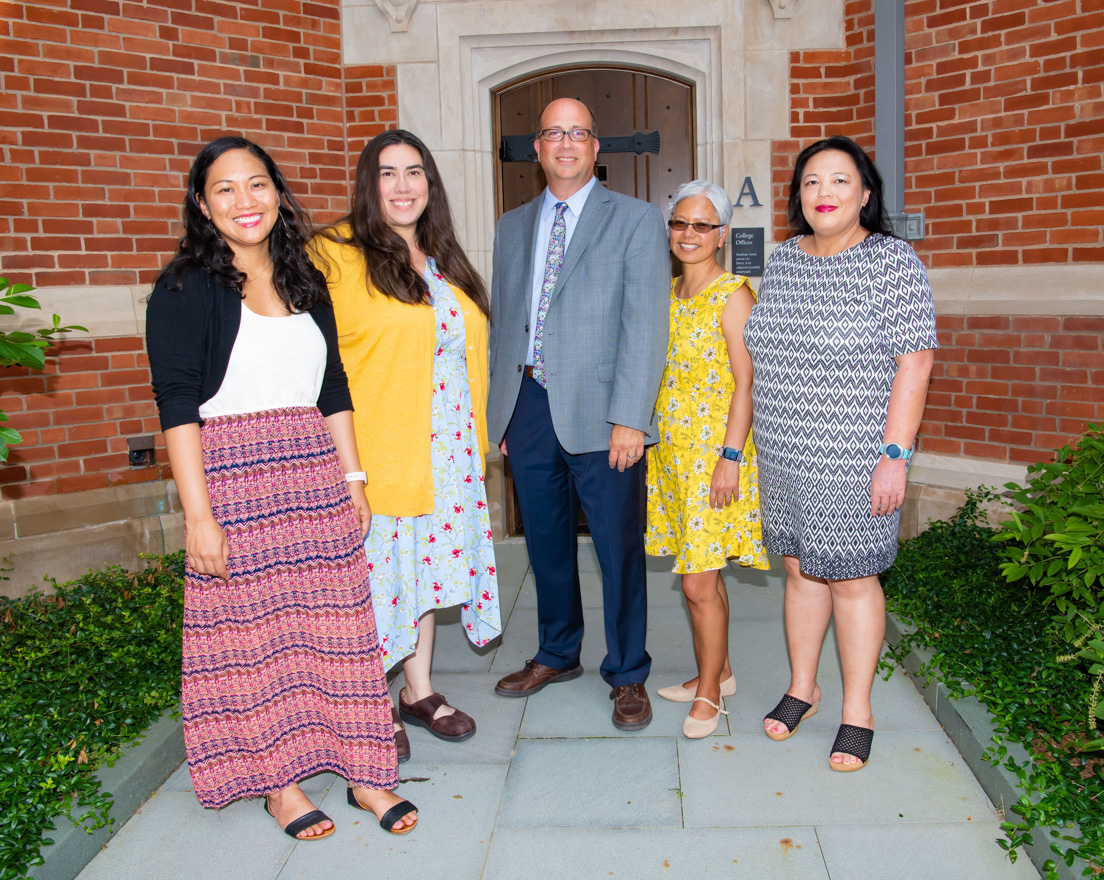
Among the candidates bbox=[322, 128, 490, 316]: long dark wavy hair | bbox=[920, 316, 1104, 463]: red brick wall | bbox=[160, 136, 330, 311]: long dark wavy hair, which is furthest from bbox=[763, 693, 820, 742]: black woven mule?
bbox=[920, 316, 1104, 463]: red brick wall

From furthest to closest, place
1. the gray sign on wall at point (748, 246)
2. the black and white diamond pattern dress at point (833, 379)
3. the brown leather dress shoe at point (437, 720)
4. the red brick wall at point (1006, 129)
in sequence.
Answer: the gray sign on wall at point (748, 246)
the red brick wall at point (1006, 129)
the brown leather dress shoe at point (437, 720)
the black and white diamond pattern dress at point (833, 379)

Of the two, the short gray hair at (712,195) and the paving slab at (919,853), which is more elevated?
the short gray hair at (712,195)

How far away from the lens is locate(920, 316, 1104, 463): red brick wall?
4672 mm

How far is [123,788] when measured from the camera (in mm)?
2859

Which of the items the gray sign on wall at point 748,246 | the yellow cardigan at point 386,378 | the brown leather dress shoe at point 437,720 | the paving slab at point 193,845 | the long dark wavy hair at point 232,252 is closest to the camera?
the long dark wavy hair at point 232,252

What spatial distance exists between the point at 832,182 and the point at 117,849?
9.45 ft

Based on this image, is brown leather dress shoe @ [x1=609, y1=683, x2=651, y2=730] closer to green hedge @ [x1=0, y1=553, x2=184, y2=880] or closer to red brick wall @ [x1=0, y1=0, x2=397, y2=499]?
green hedge @ [x1=0, y1=553, x2=184, y2=880]

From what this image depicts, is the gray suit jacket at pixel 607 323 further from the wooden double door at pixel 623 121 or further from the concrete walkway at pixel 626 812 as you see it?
the wooden double door at pixel 623 121

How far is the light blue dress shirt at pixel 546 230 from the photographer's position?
3.34 meters

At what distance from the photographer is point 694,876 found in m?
2.51

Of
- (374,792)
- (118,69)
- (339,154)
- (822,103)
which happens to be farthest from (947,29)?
(374,792)

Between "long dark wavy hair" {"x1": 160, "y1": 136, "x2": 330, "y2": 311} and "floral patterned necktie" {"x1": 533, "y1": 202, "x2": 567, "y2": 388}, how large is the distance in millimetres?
872

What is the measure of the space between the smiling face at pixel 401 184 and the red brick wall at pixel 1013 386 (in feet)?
11.1

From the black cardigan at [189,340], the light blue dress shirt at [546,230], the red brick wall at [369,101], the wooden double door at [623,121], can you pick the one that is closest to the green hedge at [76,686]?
the black cardigan at [189,340]
